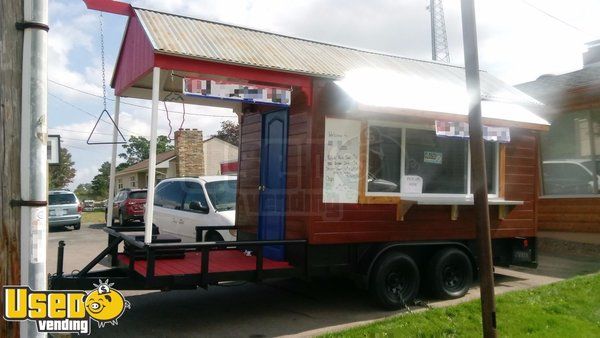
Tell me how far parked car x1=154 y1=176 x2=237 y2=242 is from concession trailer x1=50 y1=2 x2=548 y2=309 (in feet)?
2.47

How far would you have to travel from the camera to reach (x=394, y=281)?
23.6 feet

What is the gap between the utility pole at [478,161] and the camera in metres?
4.35

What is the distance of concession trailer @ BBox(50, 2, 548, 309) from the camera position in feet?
20.0

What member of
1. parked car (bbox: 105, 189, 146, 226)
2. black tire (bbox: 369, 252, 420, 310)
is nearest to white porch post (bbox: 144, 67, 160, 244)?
black tire (bbox: 369, 252, 420, 310)

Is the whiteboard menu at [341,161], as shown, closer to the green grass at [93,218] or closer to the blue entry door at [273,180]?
the blue entry door at [273,180]

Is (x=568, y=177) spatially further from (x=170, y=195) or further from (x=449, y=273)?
(x=170, y=195)

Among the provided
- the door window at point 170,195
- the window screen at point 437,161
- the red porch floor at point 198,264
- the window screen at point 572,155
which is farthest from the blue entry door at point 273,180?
the window screen at point 572,155

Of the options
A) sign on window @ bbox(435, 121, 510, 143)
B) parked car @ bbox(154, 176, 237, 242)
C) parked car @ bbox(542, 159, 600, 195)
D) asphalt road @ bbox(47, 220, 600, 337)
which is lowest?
asphalt road @ bbox(47, 220, 600, 337)

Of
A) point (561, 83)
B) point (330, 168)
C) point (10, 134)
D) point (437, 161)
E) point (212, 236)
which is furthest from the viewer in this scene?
point (561, 83)

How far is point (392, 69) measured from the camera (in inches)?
335

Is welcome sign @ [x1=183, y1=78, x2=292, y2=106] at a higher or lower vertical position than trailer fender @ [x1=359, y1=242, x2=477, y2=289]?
higher

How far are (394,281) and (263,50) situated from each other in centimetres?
364

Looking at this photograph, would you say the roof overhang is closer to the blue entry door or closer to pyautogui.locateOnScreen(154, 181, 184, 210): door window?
the blue entry door

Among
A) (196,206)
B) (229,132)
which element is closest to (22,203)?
(196,206)
